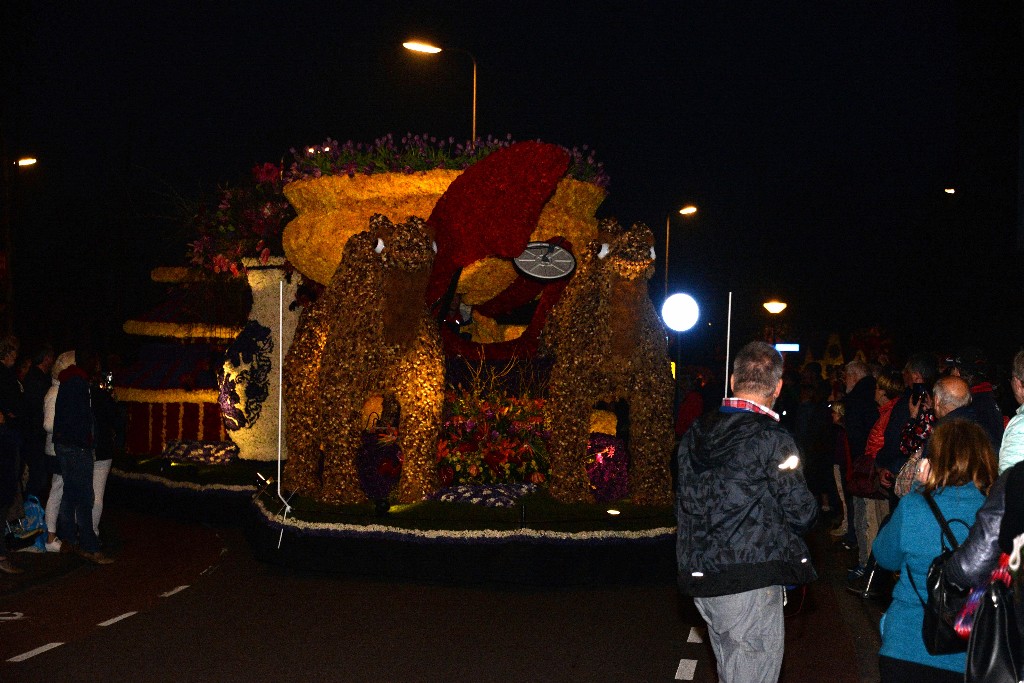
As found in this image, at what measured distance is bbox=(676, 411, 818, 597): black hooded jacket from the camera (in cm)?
478

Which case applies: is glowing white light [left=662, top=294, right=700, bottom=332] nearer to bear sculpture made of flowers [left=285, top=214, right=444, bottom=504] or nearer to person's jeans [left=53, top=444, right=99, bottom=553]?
bear sculpture made of flowers [left=285, top=214, right=444, bottom=504]

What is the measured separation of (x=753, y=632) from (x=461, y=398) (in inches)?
299

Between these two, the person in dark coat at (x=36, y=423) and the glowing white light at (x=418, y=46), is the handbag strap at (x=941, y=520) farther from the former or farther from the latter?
the glowing white light at (x=418, y=46)

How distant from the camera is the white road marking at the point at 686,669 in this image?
737 cm

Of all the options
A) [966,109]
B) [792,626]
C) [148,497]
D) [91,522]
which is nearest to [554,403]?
[792,626]

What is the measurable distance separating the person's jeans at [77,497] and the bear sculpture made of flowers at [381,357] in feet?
7.07

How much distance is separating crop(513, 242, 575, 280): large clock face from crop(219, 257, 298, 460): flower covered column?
4.31 m

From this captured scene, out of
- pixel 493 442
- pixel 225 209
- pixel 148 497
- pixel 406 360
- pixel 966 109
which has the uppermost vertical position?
pixel 966 109

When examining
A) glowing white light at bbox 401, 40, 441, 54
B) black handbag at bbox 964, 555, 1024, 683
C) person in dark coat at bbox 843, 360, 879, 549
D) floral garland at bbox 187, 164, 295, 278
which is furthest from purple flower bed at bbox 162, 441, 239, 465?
black handbag at bbox 964, 555, 1024, 683

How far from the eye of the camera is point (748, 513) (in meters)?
4.84

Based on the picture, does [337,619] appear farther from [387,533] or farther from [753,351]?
[753,351]

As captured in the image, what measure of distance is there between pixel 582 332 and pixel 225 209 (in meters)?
5.55

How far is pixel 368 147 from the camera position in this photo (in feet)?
40.4

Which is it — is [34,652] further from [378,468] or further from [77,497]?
[378,468]
